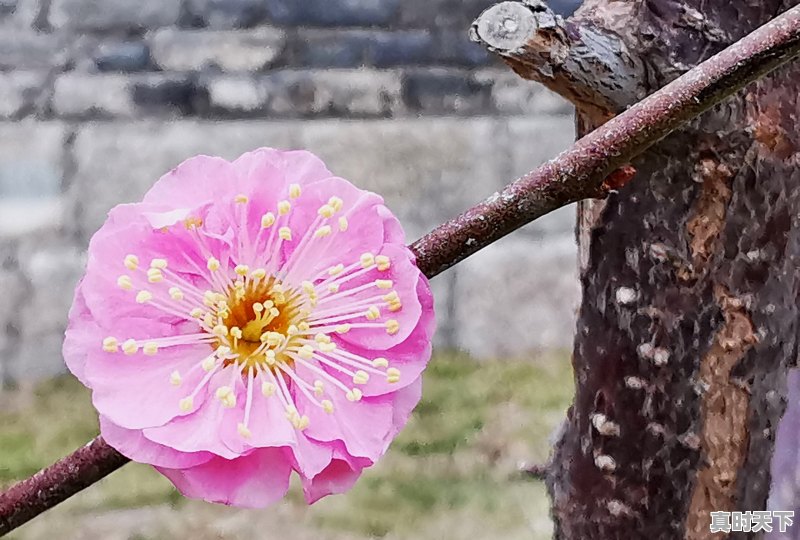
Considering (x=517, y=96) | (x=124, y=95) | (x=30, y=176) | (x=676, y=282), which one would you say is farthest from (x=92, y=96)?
(x=676, y=282)

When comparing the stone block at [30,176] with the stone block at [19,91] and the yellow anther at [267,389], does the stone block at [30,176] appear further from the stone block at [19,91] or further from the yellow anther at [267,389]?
the yellow anther at [267,389]

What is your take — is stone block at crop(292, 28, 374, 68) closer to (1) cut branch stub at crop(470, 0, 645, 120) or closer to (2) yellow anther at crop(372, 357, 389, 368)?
(1) cut branch stub at crop(470, 0, 645, 120)

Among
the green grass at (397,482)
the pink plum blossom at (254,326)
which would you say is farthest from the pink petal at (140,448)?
the green grass at (397,482)

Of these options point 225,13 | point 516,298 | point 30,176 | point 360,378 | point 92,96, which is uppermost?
point 225,13

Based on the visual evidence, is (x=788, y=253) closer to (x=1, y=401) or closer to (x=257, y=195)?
(x=257, y=195)

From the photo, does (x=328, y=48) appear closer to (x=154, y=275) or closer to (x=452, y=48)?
(x=452, y=48)

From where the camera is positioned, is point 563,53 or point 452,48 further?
point 452,48
